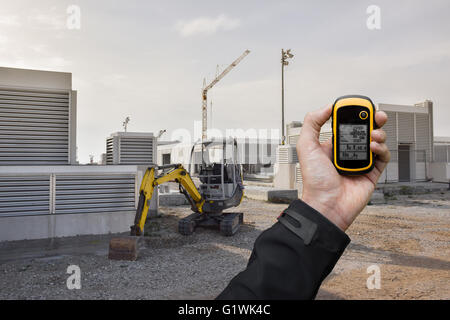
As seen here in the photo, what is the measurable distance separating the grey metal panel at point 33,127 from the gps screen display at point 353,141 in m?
10.1

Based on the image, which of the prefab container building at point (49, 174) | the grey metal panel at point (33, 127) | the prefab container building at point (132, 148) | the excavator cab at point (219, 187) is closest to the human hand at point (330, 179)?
the excavator cab at point (219, 187)

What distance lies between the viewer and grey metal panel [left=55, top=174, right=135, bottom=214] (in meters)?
9.56

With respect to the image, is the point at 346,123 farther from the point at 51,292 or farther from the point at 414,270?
the point at 414,270

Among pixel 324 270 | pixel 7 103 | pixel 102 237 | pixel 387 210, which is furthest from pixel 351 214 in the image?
pixel 387 210

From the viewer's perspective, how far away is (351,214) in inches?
48.9

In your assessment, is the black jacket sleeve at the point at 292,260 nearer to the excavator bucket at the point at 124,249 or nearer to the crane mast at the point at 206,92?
the excavator bucket at the point at 124,249

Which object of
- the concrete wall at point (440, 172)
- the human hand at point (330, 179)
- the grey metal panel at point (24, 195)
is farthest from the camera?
the concrete wall at point (440, 172)

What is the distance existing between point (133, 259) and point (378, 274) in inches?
201

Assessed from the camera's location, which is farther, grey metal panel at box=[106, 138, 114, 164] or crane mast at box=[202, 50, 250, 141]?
crane mast at box=[202, 50, 250, 141]

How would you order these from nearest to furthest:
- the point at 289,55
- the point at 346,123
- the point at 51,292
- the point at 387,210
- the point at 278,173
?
the point at 346,123, the point at 51,292, the point at 387,210, the point at 278,173, the point at 289,55

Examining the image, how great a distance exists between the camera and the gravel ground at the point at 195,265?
5.50 metres

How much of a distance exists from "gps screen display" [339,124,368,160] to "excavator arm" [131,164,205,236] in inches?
286

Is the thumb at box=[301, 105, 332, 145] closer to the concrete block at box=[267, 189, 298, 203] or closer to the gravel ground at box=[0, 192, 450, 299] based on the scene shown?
the gravel ground at box=[0, 192, 450, 299]

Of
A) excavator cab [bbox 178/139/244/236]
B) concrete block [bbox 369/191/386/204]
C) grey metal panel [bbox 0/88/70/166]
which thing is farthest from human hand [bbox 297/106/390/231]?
concrete block [bbox 369/191/386/204]
